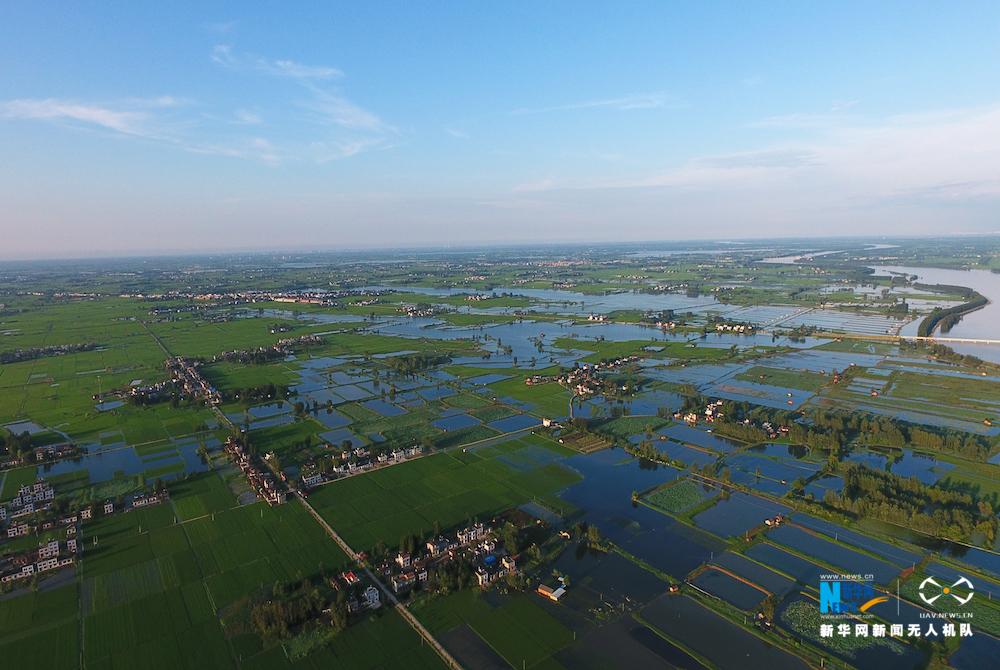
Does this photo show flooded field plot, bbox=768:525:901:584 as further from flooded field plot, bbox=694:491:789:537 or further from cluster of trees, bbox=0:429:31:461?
cluster of trees, bbox=0:429:31:461

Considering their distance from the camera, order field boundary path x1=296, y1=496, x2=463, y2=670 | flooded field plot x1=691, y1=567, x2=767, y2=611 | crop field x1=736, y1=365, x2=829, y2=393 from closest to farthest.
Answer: field boundary path x1=296, y1=496, x2=463, y2=670, flooded field plot x1=691, y1=567, x2=767, y2=611, crop field x1=736, y1=365, x2=829, y2=393

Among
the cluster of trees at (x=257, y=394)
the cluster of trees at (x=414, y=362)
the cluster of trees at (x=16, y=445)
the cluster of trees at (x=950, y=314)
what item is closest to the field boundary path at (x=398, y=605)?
the cluster of trees at (x=16, y=445)

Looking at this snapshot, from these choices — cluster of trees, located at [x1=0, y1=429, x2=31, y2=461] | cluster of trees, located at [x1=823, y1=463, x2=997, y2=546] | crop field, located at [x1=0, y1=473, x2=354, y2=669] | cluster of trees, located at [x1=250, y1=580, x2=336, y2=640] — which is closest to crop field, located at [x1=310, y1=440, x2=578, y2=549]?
crop field, located at [x1=0, y1=473, x2=354, y2=669]

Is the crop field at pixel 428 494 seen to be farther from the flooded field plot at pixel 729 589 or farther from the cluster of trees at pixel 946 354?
the cluster of trees at pixel 946 354

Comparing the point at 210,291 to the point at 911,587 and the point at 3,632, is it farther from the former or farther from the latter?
the point at 911,587

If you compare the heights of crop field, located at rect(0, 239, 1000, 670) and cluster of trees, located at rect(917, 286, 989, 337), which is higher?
cluster of trees, located at rect(917, 286, 989, 337)

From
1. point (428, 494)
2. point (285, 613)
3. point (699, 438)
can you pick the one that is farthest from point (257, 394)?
point (699, 438)
